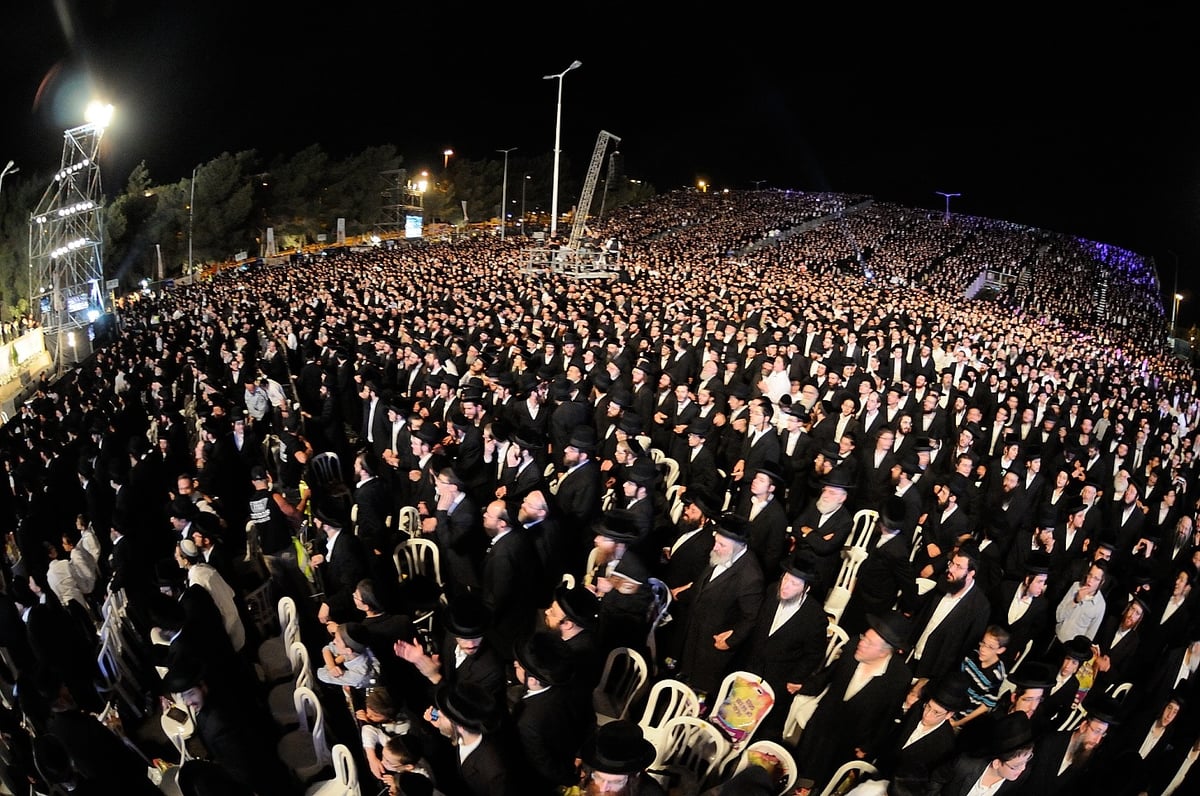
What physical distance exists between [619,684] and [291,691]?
5.73 feet

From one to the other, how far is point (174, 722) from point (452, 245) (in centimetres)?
3209

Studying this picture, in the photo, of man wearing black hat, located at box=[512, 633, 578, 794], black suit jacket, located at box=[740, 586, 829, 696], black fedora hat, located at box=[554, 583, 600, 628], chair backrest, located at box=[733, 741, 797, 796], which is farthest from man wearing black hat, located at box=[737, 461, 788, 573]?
man wearing black hat, located at box=[512, 633, 578, 794]

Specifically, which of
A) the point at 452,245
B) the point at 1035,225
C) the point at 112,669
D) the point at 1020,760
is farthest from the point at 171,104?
the point at 1035,225

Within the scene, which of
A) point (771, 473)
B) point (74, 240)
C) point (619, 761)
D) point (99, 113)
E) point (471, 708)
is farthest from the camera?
point (74, 240)

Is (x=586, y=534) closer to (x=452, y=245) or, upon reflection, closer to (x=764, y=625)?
(x=764, y=625)

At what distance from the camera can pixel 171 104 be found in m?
44.6

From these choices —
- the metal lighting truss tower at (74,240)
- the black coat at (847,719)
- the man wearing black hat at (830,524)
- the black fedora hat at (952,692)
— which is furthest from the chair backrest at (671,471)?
the metal lighting truss tower at (74,240)

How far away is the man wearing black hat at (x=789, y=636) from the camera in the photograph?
3549mm

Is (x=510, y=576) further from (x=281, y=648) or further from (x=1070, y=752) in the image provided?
(x=1070, y=752)

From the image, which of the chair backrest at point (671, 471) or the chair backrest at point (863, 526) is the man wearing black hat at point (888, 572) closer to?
the chair backrest at point (863, 526)

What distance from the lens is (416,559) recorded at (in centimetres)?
479

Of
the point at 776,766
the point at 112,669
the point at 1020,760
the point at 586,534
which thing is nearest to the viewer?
the point at 1020,760

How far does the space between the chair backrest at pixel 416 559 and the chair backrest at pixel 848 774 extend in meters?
2.59

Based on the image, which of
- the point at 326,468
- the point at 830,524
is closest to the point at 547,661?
the point at 830,524
